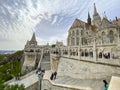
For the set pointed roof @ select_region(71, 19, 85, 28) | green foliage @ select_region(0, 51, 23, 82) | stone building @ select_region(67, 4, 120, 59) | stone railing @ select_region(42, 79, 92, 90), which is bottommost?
green foliage @ select_region(0, 51, 23, 82)

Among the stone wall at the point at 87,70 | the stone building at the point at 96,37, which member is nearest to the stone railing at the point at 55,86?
the stone wall at the point at 87,70

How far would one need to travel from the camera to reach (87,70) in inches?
717

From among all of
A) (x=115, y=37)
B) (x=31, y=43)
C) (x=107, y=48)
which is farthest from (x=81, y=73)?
(x=31, y=43)

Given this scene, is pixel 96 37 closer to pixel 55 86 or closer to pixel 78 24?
pixel 78 24

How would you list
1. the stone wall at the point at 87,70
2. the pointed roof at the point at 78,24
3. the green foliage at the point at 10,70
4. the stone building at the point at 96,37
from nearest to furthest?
1. the stone wall at the point at 87,70
2. the stone building at the point at 96,37
3. the green foliage at the point at 10,70
4. the pointed roof at the point at 78,24

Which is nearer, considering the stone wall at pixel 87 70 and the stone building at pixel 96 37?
the stone wall at pixel 87 70

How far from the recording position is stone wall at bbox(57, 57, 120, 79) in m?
14.9

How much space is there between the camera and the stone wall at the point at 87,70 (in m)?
14.9

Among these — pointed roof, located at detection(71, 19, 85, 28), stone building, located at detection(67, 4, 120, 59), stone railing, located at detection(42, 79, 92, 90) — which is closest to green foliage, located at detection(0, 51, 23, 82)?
stone railing, located at detection(42, 79, 92, 90)

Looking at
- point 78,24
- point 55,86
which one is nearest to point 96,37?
point 78,24

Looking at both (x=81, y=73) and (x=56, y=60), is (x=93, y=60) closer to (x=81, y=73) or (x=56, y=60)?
(x=81, y=73)

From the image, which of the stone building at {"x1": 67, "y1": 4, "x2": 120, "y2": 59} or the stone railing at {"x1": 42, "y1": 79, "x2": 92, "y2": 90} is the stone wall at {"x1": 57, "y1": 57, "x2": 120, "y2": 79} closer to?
the stone building at {"x1": 67, "y1": 4, "x2": 120, "y2": 59}

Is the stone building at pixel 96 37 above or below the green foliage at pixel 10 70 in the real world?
above

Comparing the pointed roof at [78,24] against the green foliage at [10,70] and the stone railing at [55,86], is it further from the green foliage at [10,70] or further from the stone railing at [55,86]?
the stone railing at [55,86]
